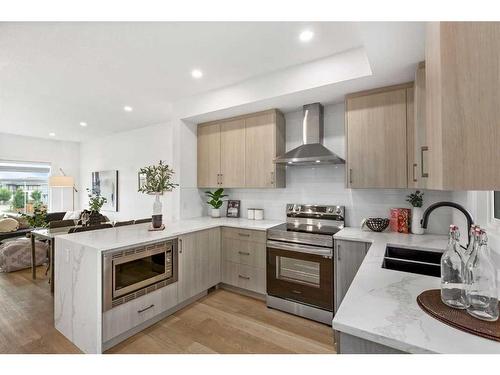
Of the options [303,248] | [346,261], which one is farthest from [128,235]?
[346,261]

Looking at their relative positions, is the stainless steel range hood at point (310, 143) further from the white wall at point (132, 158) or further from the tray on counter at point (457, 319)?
the white wall at point (132, 158)

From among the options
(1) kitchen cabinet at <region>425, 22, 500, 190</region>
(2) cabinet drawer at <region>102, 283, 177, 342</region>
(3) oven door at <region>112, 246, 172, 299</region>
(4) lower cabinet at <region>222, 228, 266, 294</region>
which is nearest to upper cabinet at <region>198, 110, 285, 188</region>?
(4) lower cabinet at <region>222, 228, 266, 294</region>

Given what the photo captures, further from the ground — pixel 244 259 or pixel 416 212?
pixel 416 212

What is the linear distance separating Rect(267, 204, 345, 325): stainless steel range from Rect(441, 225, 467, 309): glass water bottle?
1378 mm

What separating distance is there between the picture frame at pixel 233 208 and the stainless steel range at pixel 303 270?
36.5 inches

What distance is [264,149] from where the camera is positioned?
3096mm

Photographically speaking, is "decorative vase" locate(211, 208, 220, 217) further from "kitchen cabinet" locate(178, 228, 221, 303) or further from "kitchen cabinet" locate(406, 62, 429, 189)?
"kitchen cabinet" locate(406, 62, 429, 189)

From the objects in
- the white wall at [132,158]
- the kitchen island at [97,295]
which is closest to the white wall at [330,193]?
the kitchen island at [97,295]

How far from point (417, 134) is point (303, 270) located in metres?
1.65

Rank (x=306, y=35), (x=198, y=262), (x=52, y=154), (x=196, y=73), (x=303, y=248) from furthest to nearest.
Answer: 1. (x=52, y=154)
2. (x=198, y=262)
3. (x=196, y=73)
4. (x=303, y=248)
5. (x=306, y=35)

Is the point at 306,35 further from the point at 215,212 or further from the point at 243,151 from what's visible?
the point at 215,212
